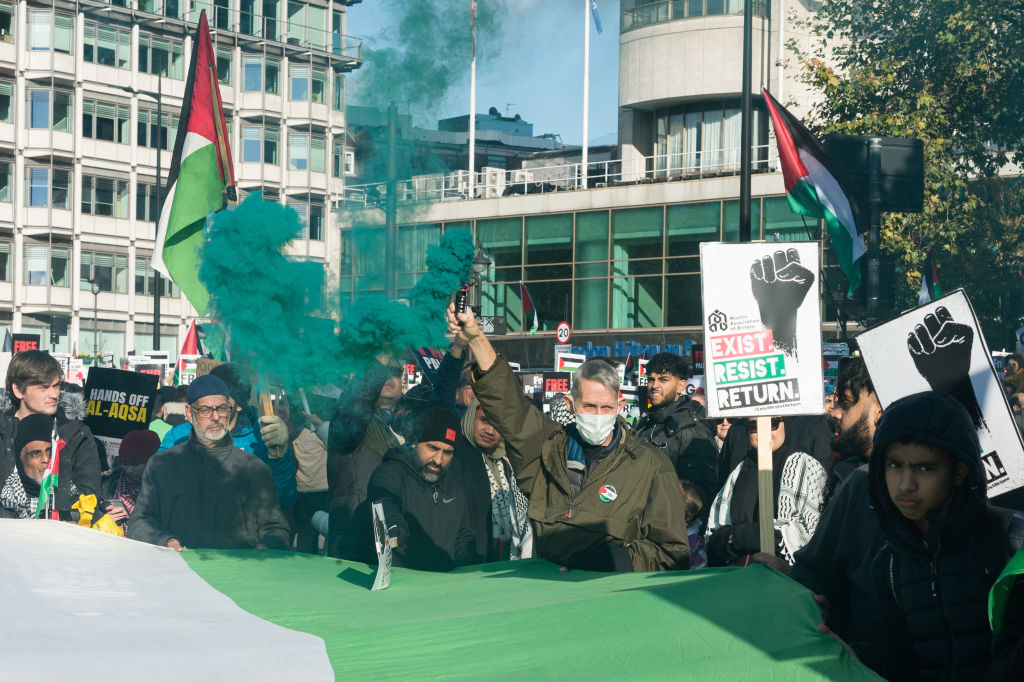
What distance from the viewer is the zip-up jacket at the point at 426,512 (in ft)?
19.5

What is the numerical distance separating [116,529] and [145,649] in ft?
10.8

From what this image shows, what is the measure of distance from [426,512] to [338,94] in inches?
85.7

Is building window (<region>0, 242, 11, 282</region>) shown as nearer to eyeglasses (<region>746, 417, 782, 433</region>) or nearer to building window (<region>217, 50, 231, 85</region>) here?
building window (<region>217, 50, 231, 85</region>)

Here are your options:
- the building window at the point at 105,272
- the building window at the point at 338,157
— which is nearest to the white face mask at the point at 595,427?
the building window at the point at 338,157

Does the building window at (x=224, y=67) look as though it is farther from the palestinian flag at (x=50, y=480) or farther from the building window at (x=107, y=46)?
the building window at (x=107, y=46)

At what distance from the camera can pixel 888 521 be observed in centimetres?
343

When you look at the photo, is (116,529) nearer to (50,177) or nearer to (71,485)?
(71,485)

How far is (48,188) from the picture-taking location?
186ft

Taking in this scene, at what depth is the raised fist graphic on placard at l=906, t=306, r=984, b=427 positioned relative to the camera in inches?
183

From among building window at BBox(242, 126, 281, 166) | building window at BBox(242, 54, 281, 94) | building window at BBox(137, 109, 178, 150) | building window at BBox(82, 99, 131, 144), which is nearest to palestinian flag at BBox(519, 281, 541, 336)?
building window at BBox(242, 54, 281, 94)

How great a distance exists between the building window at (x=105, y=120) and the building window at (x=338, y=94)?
178 feet

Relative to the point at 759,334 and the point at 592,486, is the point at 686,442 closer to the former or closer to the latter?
the point at 759,334

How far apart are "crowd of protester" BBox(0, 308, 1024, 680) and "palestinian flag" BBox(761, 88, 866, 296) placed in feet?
16.5

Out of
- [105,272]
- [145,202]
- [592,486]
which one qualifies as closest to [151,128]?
[145,202]
